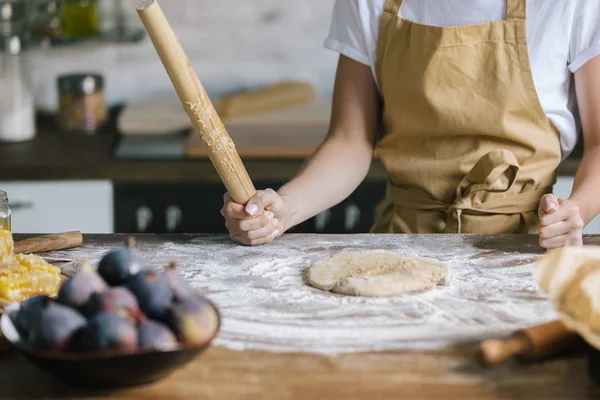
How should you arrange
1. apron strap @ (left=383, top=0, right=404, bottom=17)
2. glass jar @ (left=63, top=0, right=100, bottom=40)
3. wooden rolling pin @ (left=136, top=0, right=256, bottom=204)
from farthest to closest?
glass jar @ (left=63, top=0, right=100, bottom=40)
apron strap @ (left=383, top=0, right=404, bottom=17)
wooden rolling pin @ (left=136, top=0, right=256, bottom=204)

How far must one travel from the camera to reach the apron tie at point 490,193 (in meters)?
1.72

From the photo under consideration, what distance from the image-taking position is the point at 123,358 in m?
0.94

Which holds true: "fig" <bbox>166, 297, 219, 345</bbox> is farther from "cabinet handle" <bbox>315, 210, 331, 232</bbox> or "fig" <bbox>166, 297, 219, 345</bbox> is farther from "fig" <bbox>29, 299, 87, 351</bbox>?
"cabinet handle" <bbox>315, 210, 331, 232</bbox>

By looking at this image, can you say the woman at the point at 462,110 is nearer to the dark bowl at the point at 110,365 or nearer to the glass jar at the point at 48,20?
the dark bowl at the point at 110,365

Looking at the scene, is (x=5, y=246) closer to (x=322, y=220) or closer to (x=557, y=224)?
(x=557, y=224)

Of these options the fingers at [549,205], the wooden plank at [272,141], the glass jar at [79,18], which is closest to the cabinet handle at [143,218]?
the wooden plank at [272,141]

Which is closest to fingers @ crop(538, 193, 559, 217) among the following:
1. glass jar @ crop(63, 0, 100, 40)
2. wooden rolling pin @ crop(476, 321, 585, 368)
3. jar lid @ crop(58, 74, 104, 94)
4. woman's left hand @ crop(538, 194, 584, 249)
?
woman's left hand @ crop(538, 194, 584, 249)

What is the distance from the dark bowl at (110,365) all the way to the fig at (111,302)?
0.16ft

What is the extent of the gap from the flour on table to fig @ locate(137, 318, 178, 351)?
20cm

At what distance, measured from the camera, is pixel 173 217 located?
259 centimetres

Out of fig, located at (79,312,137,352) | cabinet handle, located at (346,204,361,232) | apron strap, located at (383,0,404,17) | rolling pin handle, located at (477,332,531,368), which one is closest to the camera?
fig, located at (79,312,137,352)

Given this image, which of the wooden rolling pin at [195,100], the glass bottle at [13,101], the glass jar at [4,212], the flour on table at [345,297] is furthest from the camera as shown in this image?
the glass bottle at [13,101]

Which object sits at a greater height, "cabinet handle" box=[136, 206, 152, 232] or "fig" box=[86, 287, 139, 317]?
"fig" box=[86, 287, 139, 317]

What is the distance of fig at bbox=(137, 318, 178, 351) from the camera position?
0.94m
